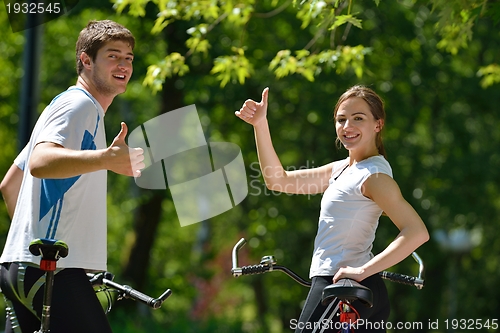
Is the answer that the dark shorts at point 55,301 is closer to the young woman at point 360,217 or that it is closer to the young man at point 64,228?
the young man at point 64,228

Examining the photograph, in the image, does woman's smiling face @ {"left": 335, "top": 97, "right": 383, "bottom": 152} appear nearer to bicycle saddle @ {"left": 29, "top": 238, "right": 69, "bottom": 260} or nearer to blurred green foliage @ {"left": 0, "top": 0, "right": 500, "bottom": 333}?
bicycle saddle @ {"left": 29, "top": 238, "right": 69, "bottom": 260}

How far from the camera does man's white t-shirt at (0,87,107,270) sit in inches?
115

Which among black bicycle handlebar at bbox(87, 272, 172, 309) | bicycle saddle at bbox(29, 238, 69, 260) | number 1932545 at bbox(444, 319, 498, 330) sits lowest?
number 1932545 at bbox(444, 319, 498, 330)

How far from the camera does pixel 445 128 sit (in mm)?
13906

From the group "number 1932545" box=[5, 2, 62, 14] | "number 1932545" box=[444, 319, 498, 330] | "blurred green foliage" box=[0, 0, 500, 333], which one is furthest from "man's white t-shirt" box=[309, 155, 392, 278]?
"number 1932545" box=[444, 319, 498, 330]

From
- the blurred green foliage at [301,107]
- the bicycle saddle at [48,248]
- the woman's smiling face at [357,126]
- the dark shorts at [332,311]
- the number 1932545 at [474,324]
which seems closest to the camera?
the bicycle saddle at [48,248]

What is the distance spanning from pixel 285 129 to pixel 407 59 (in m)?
2.51

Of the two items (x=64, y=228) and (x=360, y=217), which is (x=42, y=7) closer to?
(x=64, y=228)

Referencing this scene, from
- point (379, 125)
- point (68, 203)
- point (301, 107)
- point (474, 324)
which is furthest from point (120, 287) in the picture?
point (474, 324)

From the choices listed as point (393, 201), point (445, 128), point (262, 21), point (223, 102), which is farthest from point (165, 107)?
point (393, 201)

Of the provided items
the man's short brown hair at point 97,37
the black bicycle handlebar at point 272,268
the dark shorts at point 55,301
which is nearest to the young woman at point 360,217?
the black bicycle handlebar at point 272,268

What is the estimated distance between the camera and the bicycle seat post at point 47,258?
2.76 meters

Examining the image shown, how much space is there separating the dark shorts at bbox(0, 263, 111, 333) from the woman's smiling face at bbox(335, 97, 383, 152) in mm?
1385

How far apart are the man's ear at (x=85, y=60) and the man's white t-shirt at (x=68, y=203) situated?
225 mm
